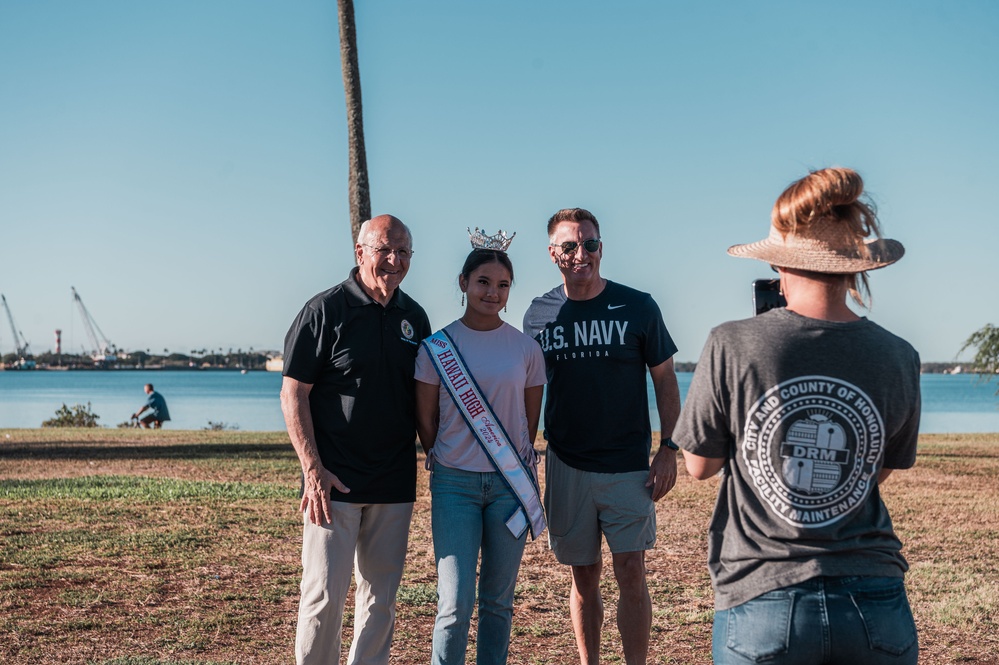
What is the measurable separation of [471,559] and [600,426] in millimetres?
949

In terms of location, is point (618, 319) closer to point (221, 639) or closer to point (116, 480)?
point (221, 639)

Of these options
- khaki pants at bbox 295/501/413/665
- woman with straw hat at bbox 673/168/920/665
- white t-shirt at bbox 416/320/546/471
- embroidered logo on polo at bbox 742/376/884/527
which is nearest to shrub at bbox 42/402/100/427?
khaki pants at bbox 295/501/413/665

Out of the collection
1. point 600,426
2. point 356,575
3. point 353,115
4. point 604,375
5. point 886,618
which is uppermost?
point 353,115

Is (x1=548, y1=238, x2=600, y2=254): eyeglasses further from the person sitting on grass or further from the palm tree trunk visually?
the person sitting on grass

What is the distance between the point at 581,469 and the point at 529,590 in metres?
2.32

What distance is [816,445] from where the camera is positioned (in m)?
2.40

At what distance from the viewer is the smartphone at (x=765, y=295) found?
293cm

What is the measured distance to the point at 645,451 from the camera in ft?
15.6

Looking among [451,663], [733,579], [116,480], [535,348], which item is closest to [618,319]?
[535,348]

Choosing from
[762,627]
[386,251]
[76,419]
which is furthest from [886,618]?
[76,419]

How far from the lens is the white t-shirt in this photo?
14.0 feet

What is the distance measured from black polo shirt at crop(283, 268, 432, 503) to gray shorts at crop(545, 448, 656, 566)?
32.8 inches

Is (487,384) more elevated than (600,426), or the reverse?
(487,384)

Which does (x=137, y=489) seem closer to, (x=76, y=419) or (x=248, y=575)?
(x=248, y=575)
